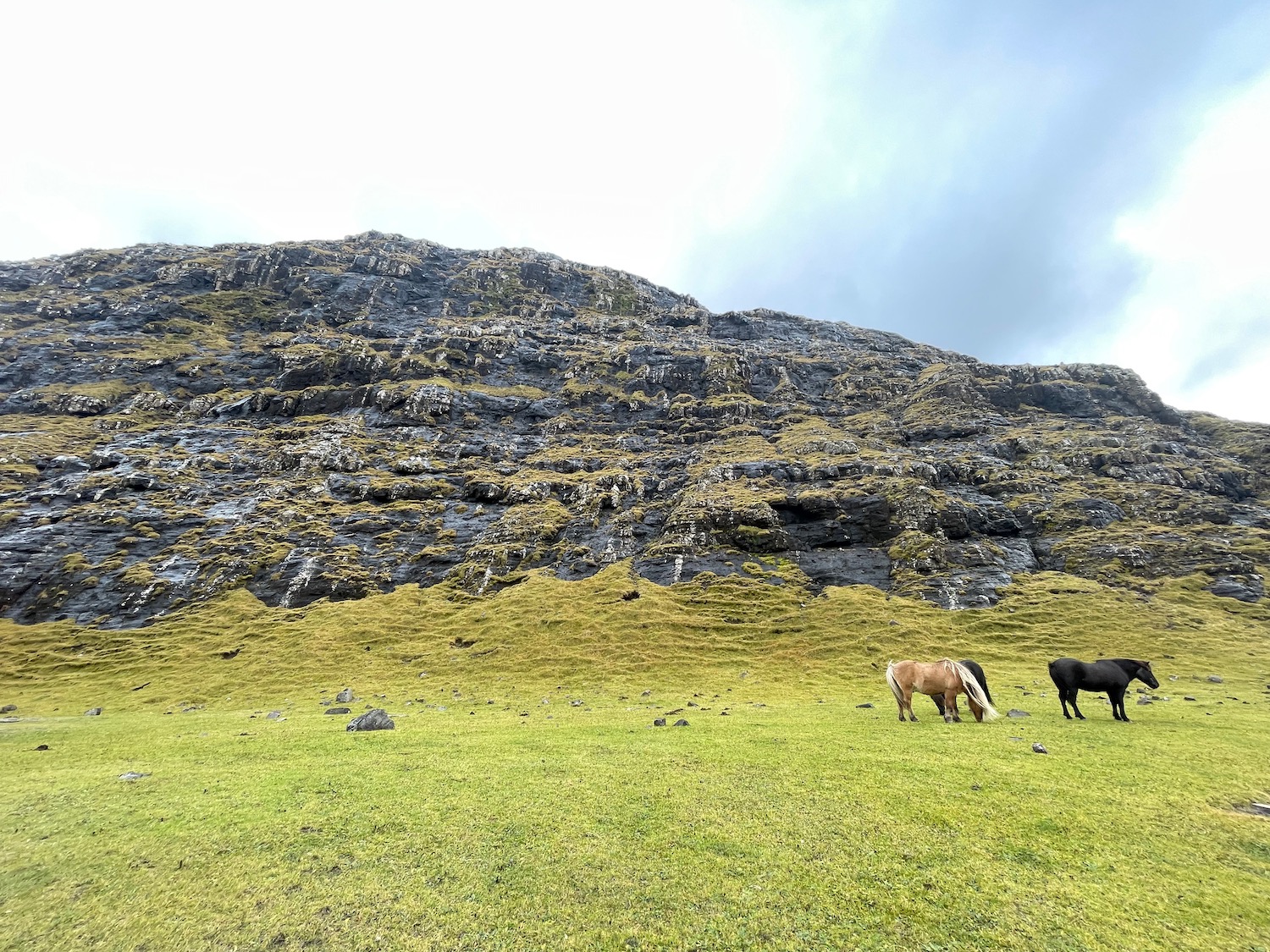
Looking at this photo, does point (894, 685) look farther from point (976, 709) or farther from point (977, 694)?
point (976, 709)

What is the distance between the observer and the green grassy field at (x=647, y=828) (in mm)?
8273

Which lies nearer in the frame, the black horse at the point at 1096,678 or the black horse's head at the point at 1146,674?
the black horse at the point at 1096,678

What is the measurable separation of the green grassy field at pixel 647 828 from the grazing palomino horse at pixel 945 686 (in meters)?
1.12

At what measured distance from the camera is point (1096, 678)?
22.7 metres

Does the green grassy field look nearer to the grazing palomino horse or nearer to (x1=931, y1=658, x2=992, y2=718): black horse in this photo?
(x1=931, y1=658, x2=992, y2=718): black horse

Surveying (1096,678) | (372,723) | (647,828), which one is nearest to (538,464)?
(372,723)

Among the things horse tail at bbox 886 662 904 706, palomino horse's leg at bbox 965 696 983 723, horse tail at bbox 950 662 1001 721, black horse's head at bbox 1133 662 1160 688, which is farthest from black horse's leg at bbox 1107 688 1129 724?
horse tail at bbox 886 662 904 706

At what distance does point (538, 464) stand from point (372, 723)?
258 feet

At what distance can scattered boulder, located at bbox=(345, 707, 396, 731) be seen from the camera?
26.1 meters

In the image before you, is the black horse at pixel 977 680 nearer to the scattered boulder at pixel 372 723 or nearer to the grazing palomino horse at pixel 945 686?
the grazing palomino horse at pixel 945 686

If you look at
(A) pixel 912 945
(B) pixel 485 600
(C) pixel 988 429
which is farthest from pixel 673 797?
(C) pixel 988 429

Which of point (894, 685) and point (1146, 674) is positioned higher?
A: point (1146, 674)

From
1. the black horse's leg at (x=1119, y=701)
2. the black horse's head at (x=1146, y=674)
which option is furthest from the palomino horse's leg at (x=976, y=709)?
the black horse's head at (x=1146, y=674)

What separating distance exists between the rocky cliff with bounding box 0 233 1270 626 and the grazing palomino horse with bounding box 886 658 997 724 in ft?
136
